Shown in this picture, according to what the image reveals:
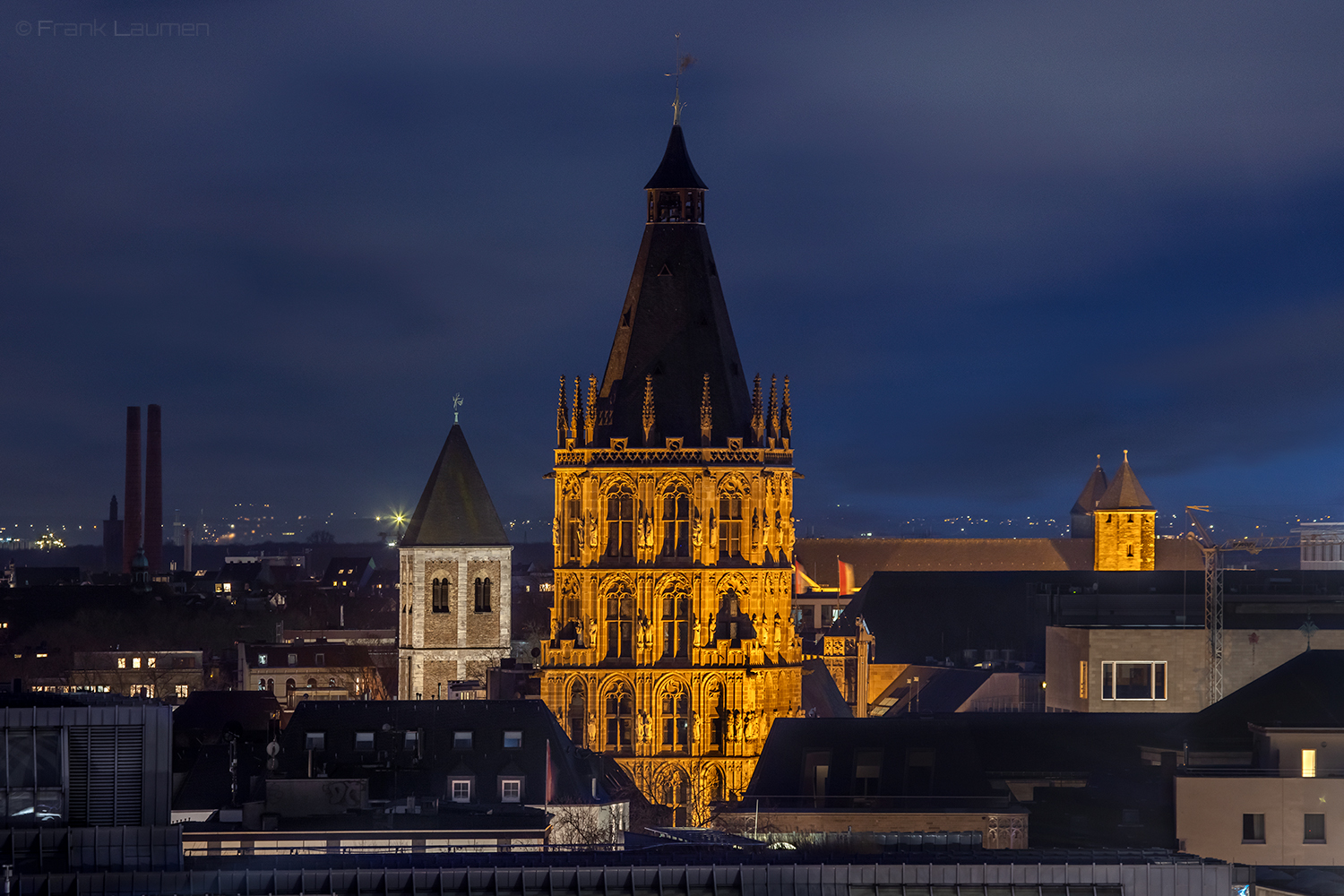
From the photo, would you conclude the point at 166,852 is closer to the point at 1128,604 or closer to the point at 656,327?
the point at 656,327

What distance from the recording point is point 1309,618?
4776 inches

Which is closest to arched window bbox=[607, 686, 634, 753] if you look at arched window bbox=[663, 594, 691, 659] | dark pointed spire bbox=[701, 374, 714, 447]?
arched window bbox=[663, 594, 691, 659]

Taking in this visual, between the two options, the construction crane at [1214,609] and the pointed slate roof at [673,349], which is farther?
the pointed slate roof at [673,349]

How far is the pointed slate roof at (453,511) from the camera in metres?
156

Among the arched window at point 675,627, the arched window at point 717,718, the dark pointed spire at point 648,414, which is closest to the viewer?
the dark pointed spire at point 648,414

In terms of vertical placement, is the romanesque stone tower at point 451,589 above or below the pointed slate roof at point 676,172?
below

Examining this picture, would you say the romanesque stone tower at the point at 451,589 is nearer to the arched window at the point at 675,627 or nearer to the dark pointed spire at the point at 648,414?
the arched window at the point at 675,627

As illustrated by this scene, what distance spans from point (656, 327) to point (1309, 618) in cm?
3173

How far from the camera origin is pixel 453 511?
514 ft

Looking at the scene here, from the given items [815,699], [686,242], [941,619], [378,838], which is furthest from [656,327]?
[941,619]

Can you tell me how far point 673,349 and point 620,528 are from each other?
26.5 ft

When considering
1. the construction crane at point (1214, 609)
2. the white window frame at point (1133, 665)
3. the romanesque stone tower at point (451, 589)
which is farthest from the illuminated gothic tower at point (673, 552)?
the romanesque stone tower at point (451, 589)

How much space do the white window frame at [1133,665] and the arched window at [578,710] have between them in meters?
22.2

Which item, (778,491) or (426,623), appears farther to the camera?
(426,623)
